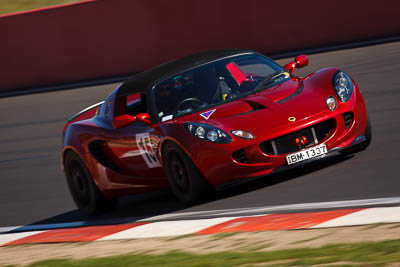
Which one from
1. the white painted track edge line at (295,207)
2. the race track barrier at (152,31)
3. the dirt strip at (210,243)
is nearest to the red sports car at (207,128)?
the white painted track edge line at (295,207)

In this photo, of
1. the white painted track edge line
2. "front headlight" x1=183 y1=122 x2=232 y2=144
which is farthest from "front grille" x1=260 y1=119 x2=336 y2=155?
the white painted track edge line

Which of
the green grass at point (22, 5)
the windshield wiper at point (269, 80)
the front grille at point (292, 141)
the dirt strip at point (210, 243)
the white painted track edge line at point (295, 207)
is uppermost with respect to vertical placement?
the green grass at point (22, 5)

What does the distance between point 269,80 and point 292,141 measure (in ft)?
3.26

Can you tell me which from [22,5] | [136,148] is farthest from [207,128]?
[22,5]

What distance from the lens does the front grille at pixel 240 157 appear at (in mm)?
6781

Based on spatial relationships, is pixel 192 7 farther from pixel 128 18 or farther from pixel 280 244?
pixel 280 244

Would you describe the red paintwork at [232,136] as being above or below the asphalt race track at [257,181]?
above

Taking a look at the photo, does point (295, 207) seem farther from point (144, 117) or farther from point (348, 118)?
point (144, 117)

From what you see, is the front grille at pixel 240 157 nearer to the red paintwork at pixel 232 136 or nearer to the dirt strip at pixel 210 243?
the red paintwork at pixel 232 136

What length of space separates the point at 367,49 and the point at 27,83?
24.3 ft

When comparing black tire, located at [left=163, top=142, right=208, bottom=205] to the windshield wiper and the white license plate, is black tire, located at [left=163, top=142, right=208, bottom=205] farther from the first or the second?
the windshield wiper

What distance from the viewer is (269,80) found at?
25.2ft

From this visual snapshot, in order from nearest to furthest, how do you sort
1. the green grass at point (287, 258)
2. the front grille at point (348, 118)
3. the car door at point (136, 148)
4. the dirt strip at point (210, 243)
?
the green grass at point (287, 258) < the dirt strip at point (210, 243) < the front grille at point (348, 118) < the car door at point (136, 148)

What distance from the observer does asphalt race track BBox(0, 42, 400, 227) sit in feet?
22.3
